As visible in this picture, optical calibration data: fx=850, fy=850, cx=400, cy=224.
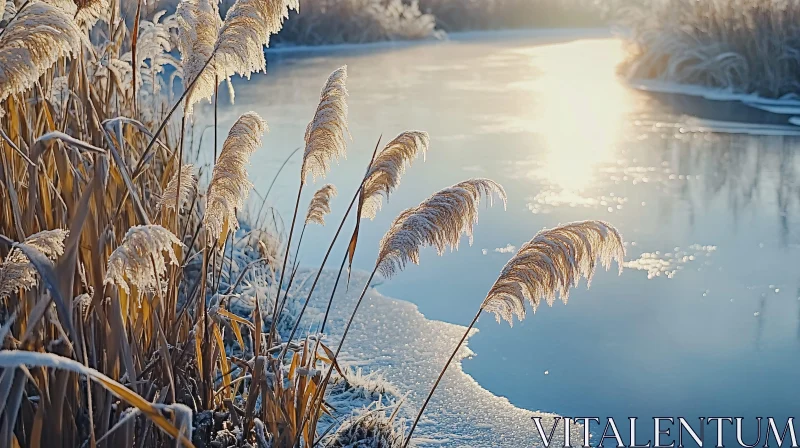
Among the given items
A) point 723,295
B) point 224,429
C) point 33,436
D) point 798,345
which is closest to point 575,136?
point 723,295

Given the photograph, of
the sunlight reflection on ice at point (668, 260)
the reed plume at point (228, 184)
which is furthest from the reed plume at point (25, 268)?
the sunlight reflection on ice at point (668, 260)

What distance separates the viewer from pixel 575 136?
5.66 meters

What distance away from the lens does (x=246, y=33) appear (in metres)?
1.32

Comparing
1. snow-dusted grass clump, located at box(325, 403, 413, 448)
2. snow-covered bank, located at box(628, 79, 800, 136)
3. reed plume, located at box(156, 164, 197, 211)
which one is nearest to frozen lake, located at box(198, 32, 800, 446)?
snow-covered bank, located at box(628, 79, 800, 136)

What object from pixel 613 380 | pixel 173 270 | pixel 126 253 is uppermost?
pixel 126 253

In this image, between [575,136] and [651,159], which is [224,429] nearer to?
[651,159]

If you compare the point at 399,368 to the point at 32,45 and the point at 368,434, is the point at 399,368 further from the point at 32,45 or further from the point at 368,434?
the point at 32,45

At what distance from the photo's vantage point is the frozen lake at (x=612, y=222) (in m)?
2.24

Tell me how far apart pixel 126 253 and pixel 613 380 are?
1.58 m

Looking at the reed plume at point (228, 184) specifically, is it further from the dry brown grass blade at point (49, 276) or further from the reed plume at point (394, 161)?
the dry brown grass blade at point (49, 276)

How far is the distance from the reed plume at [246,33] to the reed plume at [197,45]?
0.14ft

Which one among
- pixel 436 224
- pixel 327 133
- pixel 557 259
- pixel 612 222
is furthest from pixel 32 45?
pixel 612 222

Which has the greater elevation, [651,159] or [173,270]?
[173,270]

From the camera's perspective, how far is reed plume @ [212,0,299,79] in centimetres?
132
